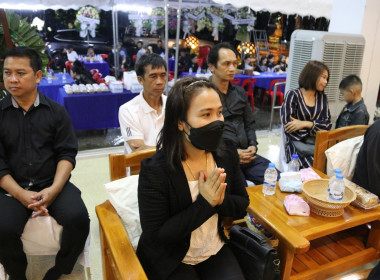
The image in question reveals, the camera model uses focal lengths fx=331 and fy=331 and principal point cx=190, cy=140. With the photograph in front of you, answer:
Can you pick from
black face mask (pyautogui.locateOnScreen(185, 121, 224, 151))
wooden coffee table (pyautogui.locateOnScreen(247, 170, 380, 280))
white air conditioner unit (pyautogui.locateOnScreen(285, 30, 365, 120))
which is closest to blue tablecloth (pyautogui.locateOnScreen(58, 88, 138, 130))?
white air conditioner unit (pyautogui.locateOnScreen(285, 30, 365, 120))

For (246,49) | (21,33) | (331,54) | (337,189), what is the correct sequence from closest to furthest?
(337,189), (21,33), (331,54), (246,49)

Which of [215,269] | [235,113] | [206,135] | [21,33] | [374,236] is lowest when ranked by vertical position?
[374,236]

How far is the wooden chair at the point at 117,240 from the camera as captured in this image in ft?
4.35

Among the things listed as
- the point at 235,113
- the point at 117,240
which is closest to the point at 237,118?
the point at 235,113

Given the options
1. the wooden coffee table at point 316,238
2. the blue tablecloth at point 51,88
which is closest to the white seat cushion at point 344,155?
the wooden coffee table at point 316,238

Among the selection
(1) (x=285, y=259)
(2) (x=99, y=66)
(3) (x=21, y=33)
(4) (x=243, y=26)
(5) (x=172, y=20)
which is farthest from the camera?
(5) (x=172, y=20)

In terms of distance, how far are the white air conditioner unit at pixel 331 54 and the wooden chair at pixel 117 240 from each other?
8.58ft

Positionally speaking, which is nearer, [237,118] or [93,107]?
[237,118]

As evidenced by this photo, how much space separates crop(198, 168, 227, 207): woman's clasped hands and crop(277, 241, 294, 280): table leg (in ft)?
1.67

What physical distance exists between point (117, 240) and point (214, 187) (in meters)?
0.51

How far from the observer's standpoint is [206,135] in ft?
4.53

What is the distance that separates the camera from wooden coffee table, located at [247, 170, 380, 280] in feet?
5.34

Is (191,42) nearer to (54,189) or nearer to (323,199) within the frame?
(54,189)

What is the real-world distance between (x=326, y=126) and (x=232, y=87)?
0.94 metres
